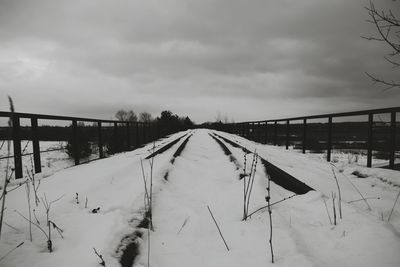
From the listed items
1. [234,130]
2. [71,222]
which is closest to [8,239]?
[71,222]

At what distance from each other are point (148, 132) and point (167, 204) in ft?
46.9

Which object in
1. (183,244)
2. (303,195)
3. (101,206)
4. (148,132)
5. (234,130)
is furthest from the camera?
(234,130)

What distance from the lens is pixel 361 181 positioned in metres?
4.12

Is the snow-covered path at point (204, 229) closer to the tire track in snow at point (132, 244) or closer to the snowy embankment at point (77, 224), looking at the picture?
the tire track in snow at point (132, 244)

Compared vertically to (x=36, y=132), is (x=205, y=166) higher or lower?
lower

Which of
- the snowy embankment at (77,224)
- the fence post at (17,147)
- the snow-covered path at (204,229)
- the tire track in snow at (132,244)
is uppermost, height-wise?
the fence post at (17,147)

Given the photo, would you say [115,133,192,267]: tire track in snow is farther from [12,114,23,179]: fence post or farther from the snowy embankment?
[12,114,23,179]: fence post

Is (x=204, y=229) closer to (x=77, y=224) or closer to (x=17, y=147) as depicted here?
(x=77, y=224)

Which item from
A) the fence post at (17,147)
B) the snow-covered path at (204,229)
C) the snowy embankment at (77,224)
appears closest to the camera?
the snowy embankment at (77,224)

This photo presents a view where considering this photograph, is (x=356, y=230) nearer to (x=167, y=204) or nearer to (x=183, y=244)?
(x=183, y=244)

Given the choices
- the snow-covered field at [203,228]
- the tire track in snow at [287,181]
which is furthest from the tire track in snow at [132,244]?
the tire track in snow at [287,181]

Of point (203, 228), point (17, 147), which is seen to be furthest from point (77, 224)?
point (17, 147)

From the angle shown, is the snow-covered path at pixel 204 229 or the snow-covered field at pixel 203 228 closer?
the snow-covered field at pixel 203 228

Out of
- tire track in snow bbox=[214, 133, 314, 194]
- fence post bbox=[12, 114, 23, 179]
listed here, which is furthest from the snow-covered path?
fence post bbox=[12, 114, 23, 179]
